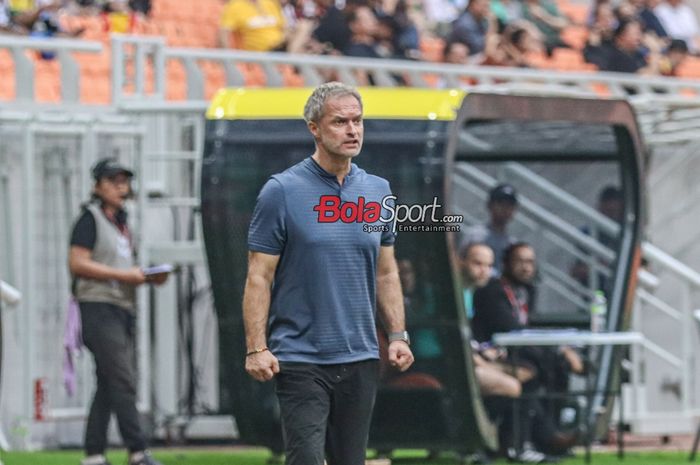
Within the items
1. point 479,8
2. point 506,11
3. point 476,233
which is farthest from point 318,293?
point 506,11

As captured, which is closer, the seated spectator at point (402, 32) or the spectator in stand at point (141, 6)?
the spectator in stand at point (141, 6)

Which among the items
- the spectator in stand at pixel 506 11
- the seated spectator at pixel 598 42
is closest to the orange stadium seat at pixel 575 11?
the spectator in stand at pixel 506 11

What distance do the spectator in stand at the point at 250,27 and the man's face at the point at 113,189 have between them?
7240 millimetres

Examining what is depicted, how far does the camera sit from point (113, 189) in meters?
11.2

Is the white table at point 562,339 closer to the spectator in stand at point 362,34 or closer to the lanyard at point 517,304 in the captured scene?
the lanyard at point 517,304

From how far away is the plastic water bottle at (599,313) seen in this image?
13.9 metres

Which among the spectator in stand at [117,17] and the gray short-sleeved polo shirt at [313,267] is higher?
the spectator in stand at [117,17]

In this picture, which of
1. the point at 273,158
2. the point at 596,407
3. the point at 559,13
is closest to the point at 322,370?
the point at 273,158

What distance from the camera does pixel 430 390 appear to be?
1184 cm

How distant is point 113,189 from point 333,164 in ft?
14.5

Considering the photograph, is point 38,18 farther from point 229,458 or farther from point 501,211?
point 229,458

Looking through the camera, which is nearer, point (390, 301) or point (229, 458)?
point (390, 301)

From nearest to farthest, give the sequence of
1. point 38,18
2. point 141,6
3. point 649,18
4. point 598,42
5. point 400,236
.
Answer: point 400,236 < point 38,18 < point 141,6 < point 598,42 < point 649,18

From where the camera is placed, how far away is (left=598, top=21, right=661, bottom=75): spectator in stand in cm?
2134
